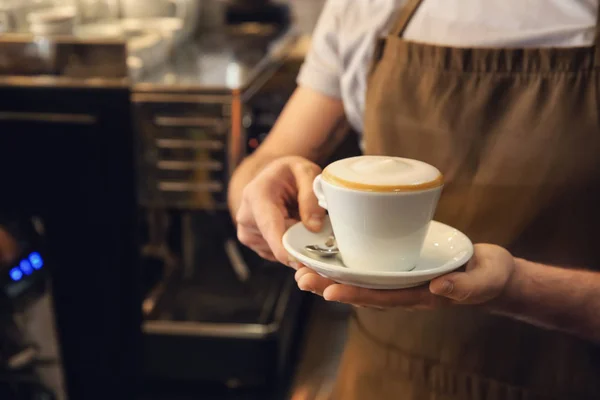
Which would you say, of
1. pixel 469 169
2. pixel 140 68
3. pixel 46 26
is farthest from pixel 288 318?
pixel 469 169

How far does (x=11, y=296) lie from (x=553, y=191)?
82cm

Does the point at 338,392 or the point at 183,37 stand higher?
the point at 183,37

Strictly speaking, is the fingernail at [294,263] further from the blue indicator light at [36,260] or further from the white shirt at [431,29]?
the blue indicator light at [36,260]

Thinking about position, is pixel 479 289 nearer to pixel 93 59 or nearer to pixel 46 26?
pixel 93 59

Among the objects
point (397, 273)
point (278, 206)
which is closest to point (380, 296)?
point (397, 273)

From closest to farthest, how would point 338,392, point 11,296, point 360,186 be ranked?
point 360,186 < point 338,392 < point 11,296

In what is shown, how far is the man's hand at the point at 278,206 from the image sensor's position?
0.62 m

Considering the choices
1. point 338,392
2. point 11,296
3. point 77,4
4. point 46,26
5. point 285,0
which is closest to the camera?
point 338,392

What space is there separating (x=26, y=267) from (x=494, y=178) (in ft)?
2.46

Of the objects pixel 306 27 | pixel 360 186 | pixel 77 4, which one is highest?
pixel 360 186

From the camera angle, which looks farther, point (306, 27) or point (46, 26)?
point (306, 27)

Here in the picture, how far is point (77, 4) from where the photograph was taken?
1.56 meters

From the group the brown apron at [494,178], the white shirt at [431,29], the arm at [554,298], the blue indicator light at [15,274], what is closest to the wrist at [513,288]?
the arm at [554,298]

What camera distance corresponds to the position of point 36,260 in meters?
1.13
